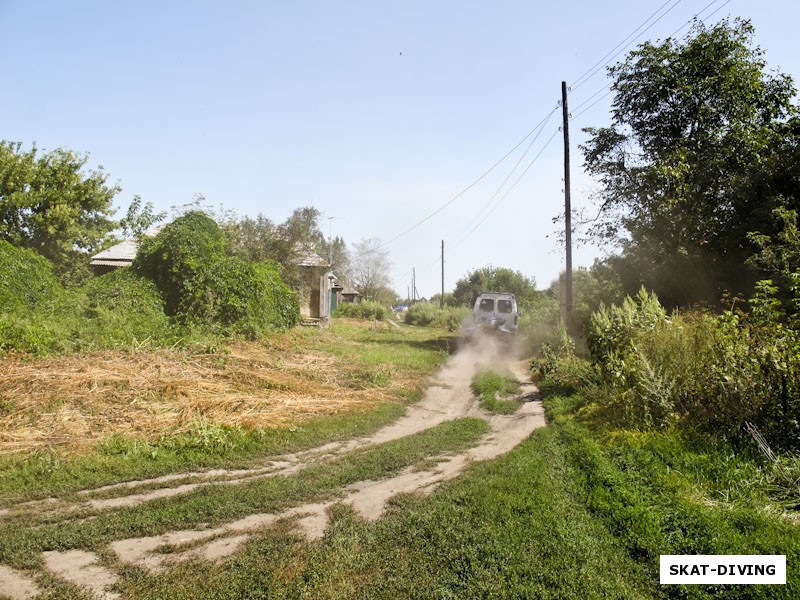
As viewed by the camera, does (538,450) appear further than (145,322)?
No

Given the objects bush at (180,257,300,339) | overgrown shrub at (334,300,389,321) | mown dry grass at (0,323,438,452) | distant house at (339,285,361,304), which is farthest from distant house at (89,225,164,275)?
distant house at (339,285,361,304)

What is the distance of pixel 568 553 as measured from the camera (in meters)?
4.13

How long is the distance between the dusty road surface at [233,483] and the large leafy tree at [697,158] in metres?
9.68

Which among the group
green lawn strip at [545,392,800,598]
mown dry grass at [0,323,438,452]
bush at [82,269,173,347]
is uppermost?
bush at [82,269,173,347]

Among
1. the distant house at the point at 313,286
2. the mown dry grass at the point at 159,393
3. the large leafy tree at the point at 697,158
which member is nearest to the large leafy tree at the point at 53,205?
the distant house at the point at 313,286

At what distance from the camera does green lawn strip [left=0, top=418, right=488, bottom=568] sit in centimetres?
454

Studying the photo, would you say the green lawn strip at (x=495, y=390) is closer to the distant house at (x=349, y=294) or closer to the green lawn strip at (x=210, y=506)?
the green lawn strip at (x=210, y=506)

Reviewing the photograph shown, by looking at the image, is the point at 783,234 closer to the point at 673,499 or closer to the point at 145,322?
the point at 673,499

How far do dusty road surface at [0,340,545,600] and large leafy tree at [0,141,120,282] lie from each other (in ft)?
97.9

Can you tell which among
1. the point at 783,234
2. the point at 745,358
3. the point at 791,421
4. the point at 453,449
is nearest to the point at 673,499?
the point at 791,421

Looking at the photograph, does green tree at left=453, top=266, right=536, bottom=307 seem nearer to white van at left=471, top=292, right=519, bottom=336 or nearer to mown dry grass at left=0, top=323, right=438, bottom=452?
white van at left=471, top=292, right=519, bottom=336

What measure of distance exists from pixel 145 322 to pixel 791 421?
50.7 feet

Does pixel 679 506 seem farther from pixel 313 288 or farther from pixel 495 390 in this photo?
pixel 313 288

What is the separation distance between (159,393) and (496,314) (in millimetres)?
16303
